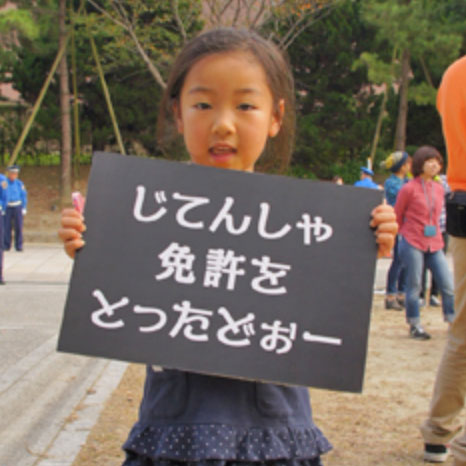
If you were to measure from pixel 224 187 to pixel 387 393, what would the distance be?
3.35 m

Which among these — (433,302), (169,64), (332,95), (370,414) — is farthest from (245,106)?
(332,95)

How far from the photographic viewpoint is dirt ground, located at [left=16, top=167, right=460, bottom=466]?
3.68 meters

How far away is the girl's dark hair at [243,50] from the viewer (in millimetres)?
2012

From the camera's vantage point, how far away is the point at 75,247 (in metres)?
1.83

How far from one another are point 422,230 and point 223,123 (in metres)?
5.34

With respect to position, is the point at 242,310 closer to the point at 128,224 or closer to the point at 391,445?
the point at 128,224

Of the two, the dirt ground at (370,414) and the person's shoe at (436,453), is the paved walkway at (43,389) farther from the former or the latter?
the person's shoe at (436,453)

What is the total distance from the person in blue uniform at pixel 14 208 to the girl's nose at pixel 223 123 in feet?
43.5

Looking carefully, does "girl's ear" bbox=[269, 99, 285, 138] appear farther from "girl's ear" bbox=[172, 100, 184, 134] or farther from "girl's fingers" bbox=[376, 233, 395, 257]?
"girl's fingers" bbox=[376, 233, 395, 257]

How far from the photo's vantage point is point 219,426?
177cm

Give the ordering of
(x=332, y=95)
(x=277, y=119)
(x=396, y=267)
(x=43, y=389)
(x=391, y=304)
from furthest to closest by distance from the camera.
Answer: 1. (x=332, y=95)
2. (x=391, y=304)
3. (x=396, y=267)
4. (x=43, y=389)
5. (x=277, y=119)

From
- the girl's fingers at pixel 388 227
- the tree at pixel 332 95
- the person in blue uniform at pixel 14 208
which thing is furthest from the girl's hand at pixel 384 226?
the tree at pixel 332 95

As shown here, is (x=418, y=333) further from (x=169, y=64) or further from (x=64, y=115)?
(x=64, y=115)

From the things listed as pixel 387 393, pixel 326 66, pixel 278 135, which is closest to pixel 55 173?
pixel 326 66
